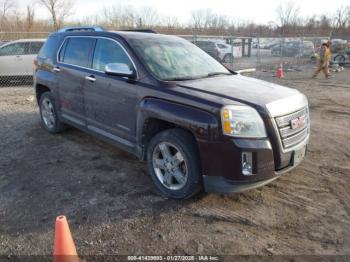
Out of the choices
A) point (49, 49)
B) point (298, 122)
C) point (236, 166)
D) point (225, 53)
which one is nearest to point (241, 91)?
point (298, 122)

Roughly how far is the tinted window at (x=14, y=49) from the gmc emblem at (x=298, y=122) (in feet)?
39.1

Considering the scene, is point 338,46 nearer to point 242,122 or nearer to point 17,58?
point 17,58

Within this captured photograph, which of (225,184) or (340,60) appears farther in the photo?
(340,60)

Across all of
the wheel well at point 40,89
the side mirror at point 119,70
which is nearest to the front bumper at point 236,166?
the side mirror at point 119,70

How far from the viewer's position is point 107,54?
4.65 metres

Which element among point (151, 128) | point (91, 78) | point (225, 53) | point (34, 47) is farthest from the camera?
point (225, 53)

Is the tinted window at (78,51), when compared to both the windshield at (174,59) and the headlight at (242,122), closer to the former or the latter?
the windshield at (174,59)

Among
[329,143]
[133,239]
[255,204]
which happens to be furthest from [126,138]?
[329,143]

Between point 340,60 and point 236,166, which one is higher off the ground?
point 340,60

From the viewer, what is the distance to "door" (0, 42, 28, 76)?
41.5 ft

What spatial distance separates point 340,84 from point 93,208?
485 inches

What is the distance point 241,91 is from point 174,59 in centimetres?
115

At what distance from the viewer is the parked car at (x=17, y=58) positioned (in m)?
12.7

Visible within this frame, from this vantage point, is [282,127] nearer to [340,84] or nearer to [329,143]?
[329,143]
